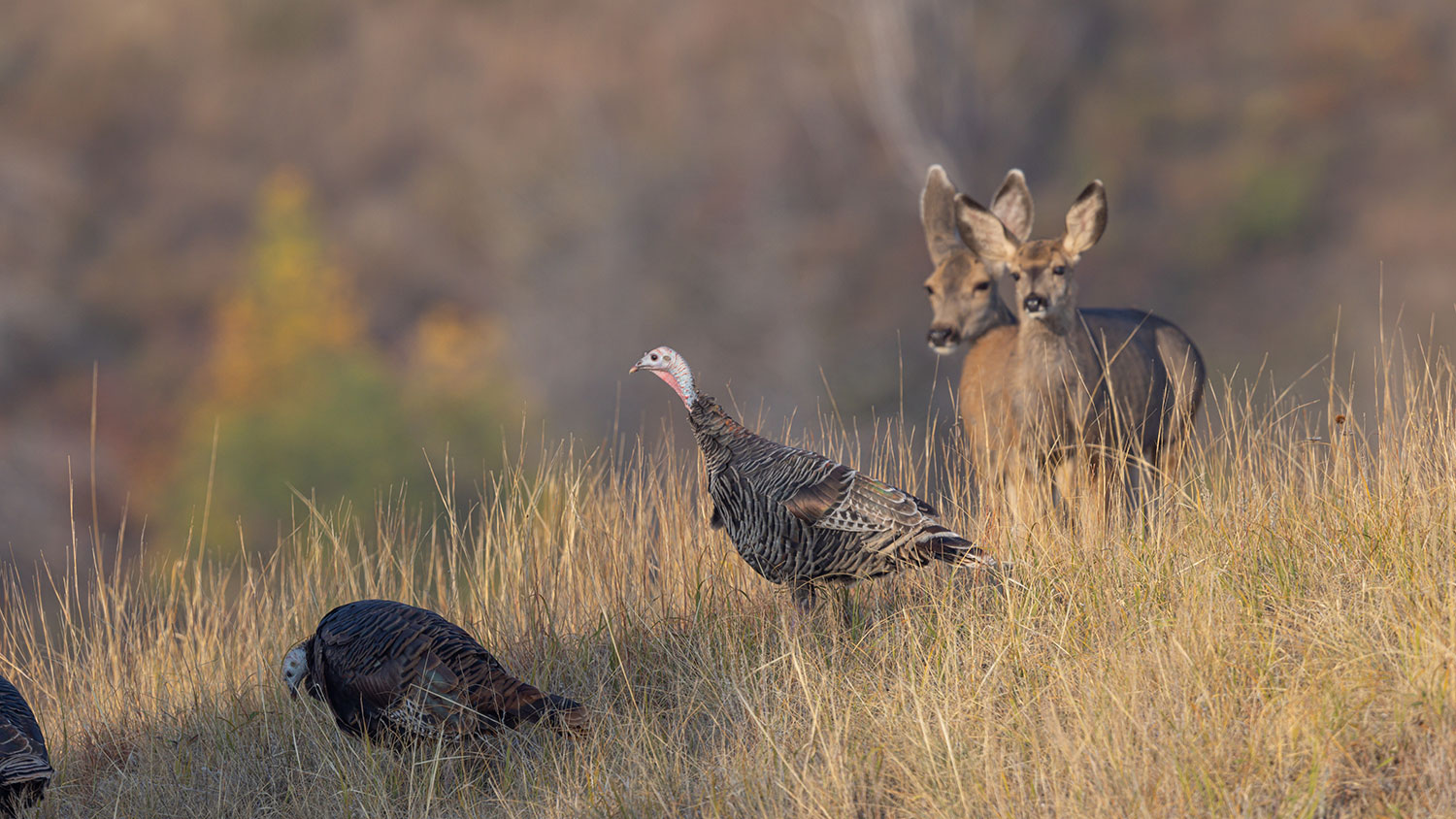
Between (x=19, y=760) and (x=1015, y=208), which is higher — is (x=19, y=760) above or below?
below

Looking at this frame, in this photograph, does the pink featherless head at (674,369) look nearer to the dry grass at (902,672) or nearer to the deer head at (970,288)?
the dry grass at (902,672)

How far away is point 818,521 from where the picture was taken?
430cm

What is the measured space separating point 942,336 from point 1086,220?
43.1 inches

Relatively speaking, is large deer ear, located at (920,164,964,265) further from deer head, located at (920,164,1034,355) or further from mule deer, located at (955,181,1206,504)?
mule deer, located at (955,181,1206,504)

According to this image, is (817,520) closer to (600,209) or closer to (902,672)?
(902,672)

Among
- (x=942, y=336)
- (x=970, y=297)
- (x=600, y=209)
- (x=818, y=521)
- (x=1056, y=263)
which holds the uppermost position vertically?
(x=600, y=209)

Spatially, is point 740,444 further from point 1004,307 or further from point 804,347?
point 804,347

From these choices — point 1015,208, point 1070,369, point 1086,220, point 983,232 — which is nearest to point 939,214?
point 1015,208

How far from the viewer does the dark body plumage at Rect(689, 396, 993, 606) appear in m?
4.30

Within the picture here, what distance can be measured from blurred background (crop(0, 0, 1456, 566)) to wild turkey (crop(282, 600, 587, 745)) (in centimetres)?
1962

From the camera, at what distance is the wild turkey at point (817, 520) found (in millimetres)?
4297

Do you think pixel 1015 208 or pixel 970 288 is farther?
pixel 970 288

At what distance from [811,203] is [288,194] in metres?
14.2

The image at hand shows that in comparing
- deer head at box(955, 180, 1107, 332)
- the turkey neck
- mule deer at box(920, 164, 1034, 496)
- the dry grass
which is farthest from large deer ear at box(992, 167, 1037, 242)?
the turkey neck
